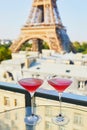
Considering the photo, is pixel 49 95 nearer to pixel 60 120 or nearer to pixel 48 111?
pixel 48 111

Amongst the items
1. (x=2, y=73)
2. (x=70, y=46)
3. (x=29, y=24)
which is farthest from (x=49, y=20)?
(x=2, y=73)

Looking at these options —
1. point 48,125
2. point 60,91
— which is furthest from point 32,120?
point 60,91

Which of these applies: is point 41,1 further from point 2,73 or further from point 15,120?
point 15,120

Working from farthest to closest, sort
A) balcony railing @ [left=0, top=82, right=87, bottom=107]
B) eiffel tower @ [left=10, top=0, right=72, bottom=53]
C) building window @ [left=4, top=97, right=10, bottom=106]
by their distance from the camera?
eiffel tower @ [left=10, top=0, right=72, bottom=53] → building window @ [left=4, top=97, right=10, bottom=106] → balcony railing @ [left=0, top=82, right=87, bottom=107]

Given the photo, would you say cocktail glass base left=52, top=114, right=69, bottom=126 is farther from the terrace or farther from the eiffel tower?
the eiffel tower

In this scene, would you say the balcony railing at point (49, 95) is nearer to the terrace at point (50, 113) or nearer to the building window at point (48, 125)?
the terrace at point (50, 113)

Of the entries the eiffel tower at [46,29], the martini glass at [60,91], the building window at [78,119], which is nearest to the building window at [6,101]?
the martini glass at [60,91]

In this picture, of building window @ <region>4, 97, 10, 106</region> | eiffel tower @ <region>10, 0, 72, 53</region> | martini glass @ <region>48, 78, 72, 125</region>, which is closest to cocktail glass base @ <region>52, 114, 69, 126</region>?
martini glass @ <region>48, 78, 72, 125</region>
